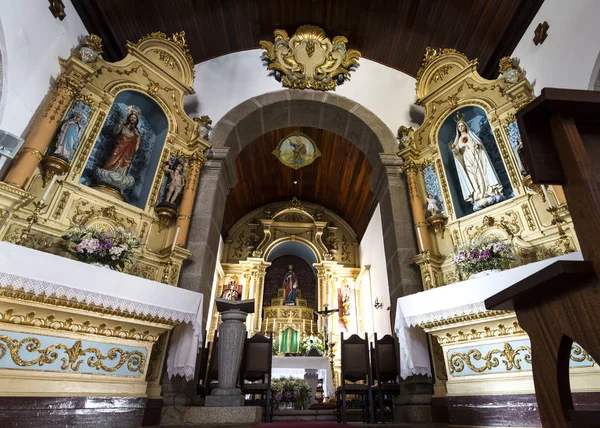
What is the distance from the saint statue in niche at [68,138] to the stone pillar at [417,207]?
14.3 ft

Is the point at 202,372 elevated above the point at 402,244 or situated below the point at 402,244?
below

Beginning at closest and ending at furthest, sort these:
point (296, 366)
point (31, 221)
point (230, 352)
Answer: point (31, 221)
point (230, 352)
point (296, 366)

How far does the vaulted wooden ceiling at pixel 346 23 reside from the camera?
16.8 feet

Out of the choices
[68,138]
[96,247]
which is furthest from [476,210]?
[68,138]

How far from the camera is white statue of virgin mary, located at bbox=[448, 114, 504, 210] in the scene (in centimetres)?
438

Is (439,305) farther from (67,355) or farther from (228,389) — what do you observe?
(67,355)

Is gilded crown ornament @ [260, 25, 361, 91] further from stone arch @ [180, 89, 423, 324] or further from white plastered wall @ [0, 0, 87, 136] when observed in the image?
white plastered wall @ [0, 0, 87, 136]

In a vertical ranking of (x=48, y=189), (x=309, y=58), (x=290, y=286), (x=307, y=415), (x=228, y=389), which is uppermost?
(x=309, y=58)

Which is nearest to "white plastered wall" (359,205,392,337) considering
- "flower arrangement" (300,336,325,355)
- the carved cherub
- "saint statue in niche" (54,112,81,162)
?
"flower arrangement" (300,336,325,355)

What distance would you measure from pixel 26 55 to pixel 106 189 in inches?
63.1

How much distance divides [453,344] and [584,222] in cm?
287

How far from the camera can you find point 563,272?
0.79 metres

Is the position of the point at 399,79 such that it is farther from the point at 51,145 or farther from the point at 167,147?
the point at 51,145

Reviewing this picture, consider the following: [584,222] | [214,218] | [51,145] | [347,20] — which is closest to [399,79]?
[347,20]
